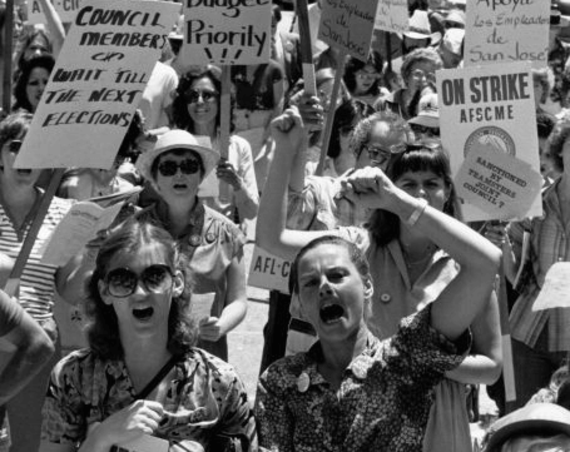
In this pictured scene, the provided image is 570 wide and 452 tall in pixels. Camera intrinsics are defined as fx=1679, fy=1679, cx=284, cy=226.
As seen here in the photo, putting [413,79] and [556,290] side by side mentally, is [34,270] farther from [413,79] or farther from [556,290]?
[413,79]

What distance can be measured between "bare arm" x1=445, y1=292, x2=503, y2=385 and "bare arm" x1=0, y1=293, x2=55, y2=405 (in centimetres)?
121

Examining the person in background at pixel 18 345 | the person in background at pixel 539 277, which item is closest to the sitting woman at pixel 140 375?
the person in background at pixel 18 345

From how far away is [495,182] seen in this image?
6.23 metres

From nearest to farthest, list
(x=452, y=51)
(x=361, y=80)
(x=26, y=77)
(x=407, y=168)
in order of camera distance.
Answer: (x=407, y=168) < (x=26, y=77) < (x=361, y=80) < (x=452, y=51)

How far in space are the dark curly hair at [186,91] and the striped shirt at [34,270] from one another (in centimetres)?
233

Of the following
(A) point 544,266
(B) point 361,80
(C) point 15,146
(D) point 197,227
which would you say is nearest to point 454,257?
(D) point 197,227

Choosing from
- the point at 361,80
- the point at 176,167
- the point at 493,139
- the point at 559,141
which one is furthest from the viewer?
the point at 361,80

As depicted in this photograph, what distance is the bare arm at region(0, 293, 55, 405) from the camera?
496cm

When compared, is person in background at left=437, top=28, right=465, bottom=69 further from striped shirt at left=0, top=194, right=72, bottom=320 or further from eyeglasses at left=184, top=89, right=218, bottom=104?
striped shirt at left=0, top=194, right=72, bottom=320

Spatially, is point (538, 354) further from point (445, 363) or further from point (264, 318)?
point (264, 318)

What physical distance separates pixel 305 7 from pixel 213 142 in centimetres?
321

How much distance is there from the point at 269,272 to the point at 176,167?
3.76 feet

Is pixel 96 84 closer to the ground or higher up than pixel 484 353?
higher up

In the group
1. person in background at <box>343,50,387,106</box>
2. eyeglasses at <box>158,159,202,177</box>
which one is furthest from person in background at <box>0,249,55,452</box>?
person in background at <box>343,50,387,106</box>
